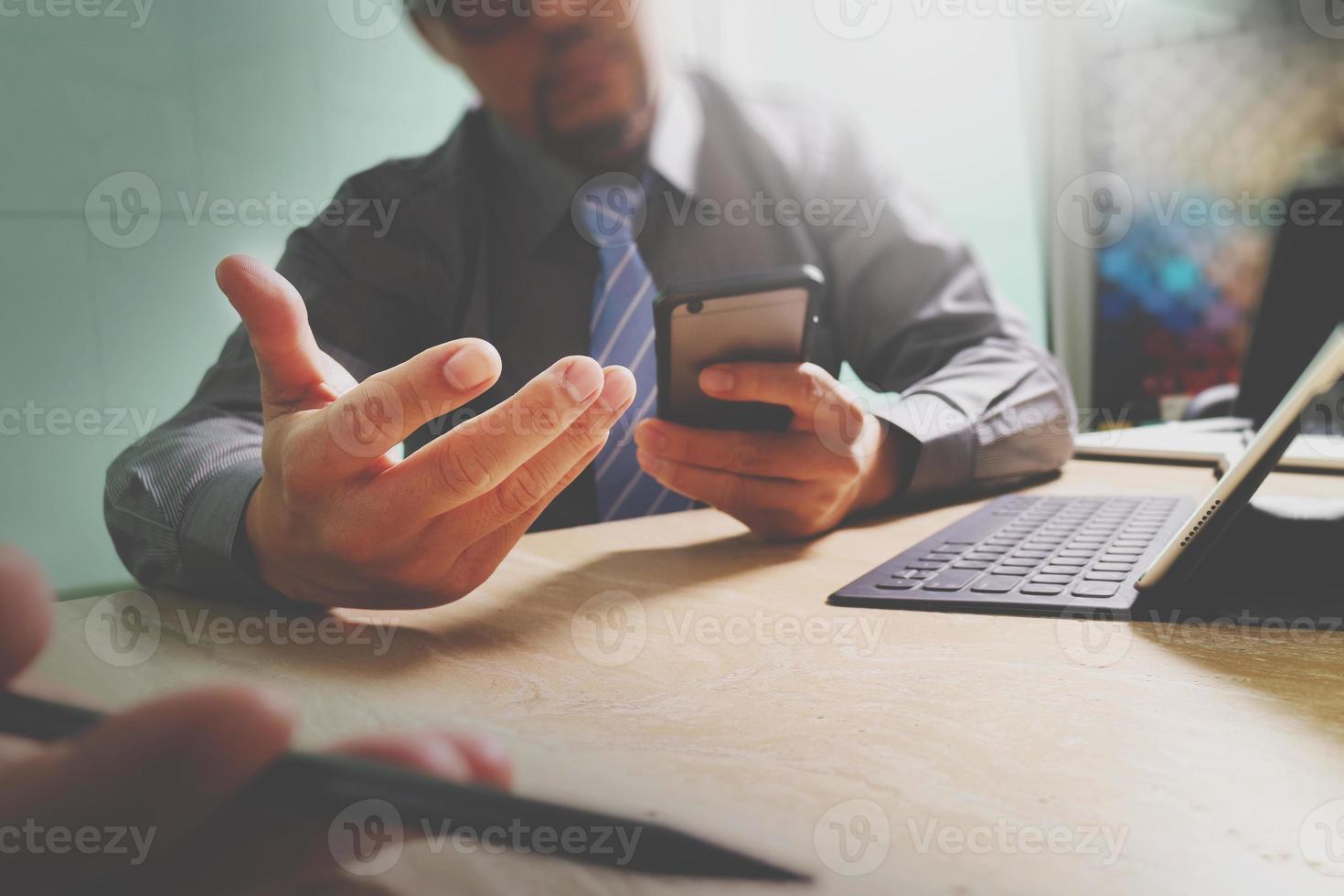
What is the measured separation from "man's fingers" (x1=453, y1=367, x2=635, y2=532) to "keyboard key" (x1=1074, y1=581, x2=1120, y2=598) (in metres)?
0.19

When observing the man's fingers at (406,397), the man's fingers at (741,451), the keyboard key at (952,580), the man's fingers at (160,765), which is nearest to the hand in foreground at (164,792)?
the man's fingers at (160,765)

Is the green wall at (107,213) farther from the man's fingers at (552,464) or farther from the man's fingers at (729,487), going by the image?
the man's fingers at (729,487)

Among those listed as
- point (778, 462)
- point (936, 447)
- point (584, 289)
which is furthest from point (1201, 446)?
point (584, 289)

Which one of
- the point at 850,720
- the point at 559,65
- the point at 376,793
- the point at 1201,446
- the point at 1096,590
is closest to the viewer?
the point at 376,793

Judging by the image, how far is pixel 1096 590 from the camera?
340 mm

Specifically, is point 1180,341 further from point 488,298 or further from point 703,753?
point 703,753

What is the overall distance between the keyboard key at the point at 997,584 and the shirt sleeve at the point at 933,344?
0.21 meters

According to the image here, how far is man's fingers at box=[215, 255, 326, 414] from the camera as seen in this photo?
11.4 inches

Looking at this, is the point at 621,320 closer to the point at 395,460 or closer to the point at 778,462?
the point at 778,462

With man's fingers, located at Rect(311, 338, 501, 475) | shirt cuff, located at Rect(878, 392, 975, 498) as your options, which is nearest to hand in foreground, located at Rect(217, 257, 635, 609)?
man's fingers, located at Rect(311, 338, 501, 475)

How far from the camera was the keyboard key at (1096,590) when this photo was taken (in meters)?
0.33

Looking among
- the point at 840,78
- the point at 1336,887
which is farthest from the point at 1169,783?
the point at 840,78

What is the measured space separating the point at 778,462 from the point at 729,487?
0.03 meters

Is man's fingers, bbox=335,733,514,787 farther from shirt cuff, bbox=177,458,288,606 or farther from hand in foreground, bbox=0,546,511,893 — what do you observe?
shirt cuff, bbox=177,458,288,606
